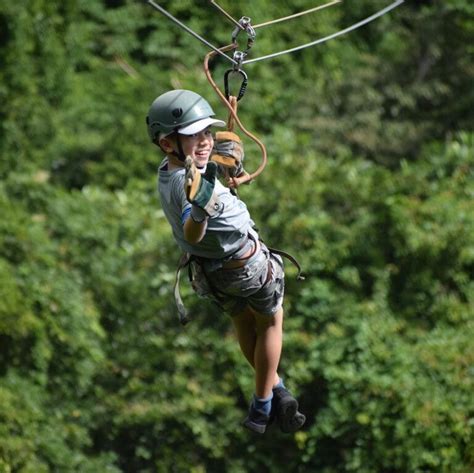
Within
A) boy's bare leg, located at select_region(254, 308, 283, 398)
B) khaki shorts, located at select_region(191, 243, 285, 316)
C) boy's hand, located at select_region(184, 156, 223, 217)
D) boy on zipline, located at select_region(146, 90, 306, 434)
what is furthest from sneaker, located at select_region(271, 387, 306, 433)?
boy's hand, located at select_region(184, 156, 223, 217)

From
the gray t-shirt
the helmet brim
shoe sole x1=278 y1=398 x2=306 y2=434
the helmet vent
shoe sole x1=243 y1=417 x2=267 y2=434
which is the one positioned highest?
the helmet vent

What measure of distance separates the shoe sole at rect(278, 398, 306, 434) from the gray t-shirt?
1005mm

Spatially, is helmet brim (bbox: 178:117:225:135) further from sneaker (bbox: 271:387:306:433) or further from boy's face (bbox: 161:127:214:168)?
sneaker (bbox: 271:387:306:433)

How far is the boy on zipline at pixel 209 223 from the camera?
15.3 ft

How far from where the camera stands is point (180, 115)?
16.0 feet

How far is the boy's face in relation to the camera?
16.2 ft

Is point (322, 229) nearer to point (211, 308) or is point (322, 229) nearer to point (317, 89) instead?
point (211, 308)

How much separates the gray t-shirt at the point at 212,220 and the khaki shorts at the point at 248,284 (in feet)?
0.42

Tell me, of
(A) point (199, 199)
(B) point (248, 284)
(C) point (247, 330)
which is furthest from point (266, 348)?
(A) point (199, 199)

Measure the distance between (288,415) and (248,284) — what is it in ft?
2.90

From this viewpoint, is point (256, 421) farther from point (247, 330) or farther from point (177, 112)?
point (177, 112)

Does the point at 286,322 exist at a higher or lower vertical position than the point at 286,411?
lower

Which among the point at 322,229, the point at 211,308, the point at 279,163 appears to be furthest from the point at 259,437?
the point at 279,163

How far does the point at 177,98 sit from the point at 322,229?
513 centimetres
